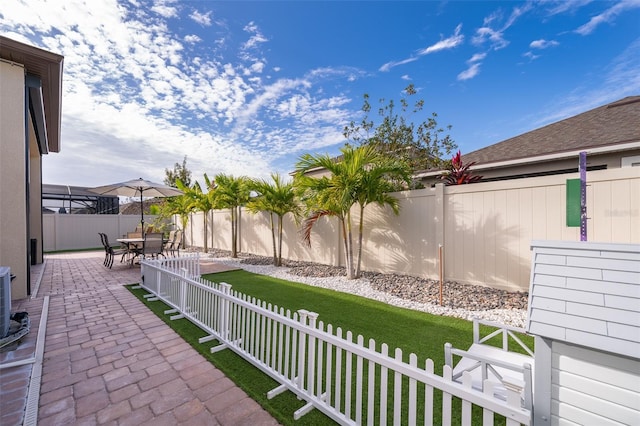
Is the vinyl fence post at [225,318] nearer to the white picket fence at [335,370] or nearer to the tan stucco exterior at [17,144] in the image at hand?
the white picket fence at [335,370]

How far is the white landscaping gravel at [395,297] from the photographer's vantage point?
405cm

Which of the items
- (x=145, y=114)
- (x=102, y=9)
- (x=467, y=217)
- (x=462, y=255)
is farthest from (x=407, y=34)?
(x=145, y=114)

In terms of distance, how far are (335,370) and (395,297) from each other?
9.09 feet

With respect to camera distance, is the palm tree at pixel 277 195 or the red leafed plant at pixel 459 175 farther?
the palm tree at pixel 277 195

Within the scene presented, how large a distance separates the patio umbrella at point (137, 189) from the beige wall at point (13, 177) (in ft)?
9.57

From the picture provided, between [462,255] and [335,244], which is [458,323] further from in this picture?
[335,244]

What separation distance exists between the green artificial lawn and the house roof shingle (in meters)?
5.79

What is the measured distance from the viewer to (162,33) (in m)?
6.41

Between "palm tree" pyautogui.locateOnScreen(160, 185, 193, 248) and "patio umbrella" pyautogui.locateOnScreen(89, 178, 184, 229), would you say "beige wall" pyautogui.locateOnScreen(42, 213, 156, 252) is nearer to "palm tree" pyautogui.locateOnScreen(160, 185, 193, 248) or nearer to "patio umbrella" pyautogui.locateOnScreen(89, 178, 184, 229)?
"palm tree" pyautogui.locateOnScreen(160, 185, 193, 248)

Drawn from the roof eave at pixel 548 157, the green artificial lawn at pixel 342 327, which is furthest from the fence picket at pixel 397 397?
the roof eave at pixel 548 157

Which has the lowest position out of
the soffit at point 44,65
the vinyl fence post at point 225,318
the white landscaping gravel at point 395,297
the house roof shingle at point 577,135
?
the white landscaping gravel at point 395,297

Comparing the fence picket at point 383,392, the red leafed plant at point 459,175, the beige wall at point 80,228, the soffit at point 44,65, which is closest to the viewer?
the fence picket at point 383,392

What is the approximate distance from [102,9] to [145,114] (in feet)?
12.1

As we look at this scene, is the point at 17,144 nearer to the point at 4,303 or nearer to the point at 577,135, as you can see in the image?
the point at 4,303
